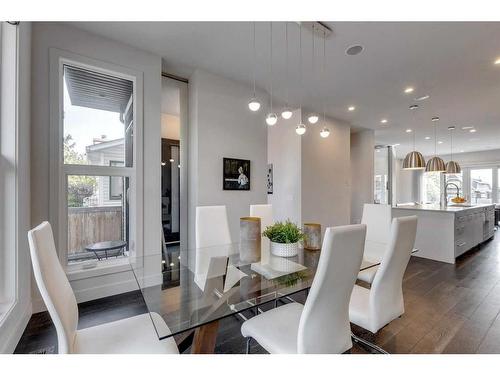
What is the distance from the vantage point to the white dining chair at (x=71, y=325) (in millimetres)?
996

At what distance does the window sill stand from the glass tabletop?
986 millimetres

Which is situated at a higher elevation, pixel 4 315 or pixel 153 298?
pixel 153 298

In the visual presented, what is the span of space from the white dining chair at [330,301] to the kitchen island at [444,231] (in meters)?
4.01

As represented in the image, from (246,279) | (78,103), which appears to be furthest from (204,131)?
(246,279)

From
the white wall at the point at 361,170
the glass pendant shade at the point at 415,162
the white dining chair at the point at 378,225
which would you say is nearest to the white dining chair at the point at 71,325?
the white dining chair at the point at 378,225

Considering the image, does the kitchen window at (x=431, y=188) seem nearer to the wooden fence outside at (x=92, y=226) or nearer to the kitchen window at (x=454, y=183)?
the kitchen window at (x=454, y=183)

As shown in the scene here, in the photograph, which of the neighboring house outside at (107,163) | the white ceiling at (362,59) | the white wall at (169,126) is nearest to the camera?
the white ceiling at (362,59)

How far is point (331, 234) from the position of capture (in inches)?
41.2

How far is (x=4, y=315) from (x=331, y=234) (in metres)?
2.46

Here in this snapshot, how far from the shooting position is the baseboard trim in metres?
1.71

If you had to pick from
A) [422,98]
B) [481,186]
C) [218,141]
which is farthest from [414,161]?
[481,186]

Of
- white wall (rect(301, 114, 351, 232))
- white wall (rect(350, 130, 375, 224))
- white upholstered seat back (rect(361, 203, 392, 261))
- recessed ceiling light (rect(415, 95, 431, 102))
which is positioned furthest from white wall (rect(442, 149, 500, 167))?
white upholstered seat back (rect(361, 203, 392, 261))
